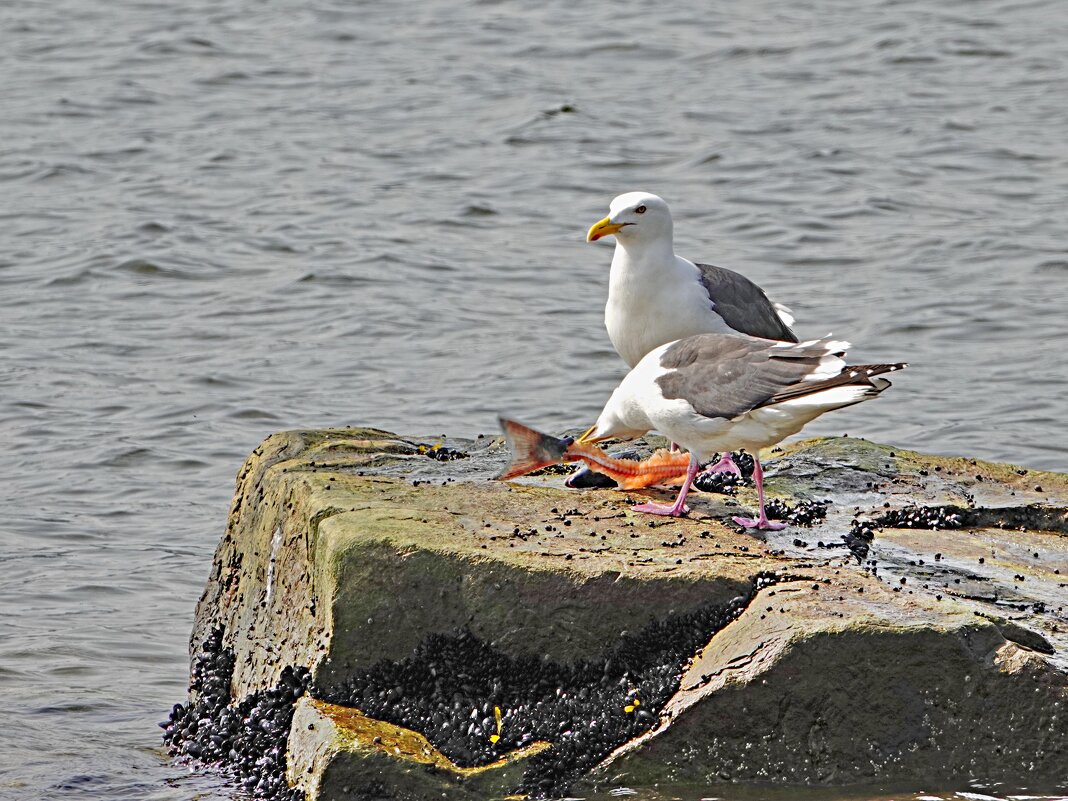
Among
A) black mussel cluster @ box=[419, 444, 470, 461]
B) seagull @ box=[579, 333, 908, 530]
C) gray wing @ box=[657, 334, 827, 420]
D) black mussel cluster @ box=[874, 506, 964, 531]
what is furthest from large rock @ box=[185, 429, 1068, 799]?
black mussel cluster @ box=[419, 444, 470, 461]

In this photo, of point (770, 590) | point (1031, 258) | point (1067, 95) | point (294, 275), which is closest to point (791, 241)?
point (1031, 258)

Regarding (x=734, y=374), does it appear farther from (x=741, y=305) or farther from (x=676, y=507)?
(x=741, y=305)

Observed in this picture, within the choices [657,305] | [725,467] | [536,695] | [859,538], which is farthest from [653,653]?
[657,305]

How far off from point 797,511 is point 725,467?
2.44 feet

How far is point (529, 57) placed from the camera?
2003 cm

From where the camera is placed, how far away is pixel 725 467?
282 inches

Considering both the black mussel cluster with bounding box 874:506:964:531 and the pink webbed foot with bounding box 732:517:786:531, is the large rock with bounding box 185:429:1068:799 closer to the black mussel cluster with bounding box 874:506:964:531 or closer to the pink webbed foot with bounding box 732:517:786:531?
the pink webbed foot with bounding box 732:517:786:531

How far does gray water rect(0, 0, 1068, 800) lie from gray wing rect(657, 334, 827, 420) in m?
Answer: 2.34

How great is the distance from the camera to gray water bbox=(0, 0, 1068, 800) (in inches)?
379

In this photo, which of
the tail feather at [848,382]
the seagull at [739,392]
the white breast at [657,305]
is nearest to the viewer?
the tail feather at [848,382]

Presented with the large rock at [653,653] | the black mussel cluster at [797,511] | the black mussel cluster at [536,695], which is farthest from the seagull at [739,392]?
the black mussel cluster at [536,695]

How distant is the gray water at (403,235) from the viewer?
962 centimetres

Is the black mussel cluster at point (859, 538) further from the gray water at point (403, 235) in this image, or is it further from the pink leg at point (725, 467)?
the gray water at point (403, 235)

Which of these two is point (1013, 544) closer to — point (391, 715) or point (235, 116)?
point (391, 715)
